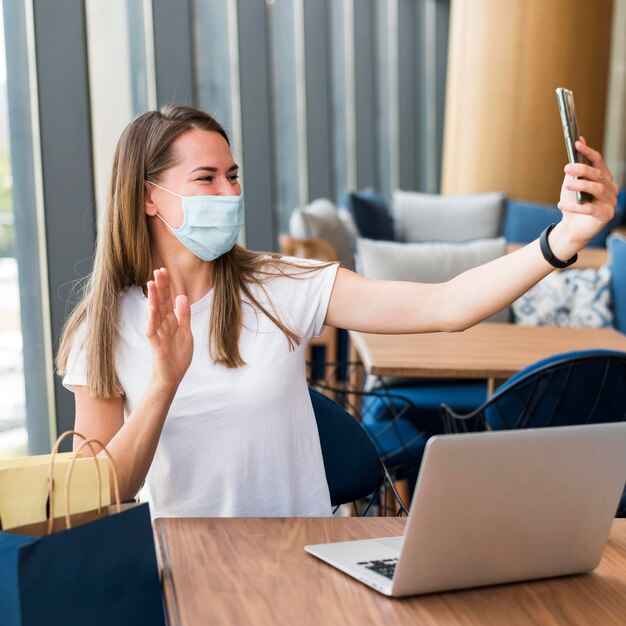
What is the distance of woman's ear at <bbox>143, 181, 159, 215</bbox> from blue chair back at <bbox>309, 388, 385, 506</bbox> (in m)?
0.52

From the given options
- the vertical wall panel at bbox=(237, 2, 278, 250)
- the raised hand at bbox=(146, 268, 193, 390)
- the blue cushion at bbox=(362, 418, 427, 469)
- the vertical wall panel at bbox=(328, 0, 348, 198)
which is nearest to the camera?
the raised hand at bbox=(146, 268, 193, 390)

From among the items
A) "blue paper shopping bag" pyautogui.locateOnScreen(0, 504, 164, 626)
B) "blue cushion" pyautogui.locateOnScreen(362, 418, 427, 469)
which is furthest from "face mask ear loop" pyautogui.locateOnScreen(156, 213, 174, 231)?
"blue cushion" pyautogui.locateOnScreen(362, 418, 427, 469)

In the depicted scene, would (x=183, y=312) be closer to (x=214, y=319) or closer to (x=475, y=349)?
(x=214, y=319)

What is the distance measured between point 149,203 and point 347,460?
2.15 feet

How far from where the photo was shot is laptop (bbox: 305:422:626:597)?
107 centimetres

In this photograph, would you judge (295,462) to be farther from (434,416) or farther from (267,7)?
(267,7)

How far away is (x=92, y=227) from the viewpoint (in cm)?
330

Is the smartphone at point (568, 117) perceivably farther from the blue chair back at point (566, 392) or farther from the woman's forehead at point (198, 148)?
the blue chair back at point (566, 392)

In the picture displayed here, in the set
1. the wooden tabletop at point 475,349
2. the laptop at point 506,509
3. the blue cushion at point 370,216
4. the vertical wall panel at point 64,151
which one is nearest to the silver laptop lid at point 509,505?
the laptop at point 506,509

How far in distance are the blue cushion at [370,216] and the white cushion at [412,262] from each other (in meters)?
1.64

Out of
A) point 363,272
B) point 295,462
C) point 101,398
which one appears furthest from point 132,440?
point 363,272

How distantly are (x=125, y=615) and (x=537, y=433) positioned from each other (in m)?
0.54

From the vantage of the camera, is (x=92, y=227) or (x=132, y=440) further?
(x=92, y=227)

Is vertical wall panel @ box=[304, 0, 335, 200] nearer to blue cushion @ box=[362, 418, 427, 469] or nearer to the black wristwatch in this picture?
blue cushion @ box=[362, 418, 427, 469]
